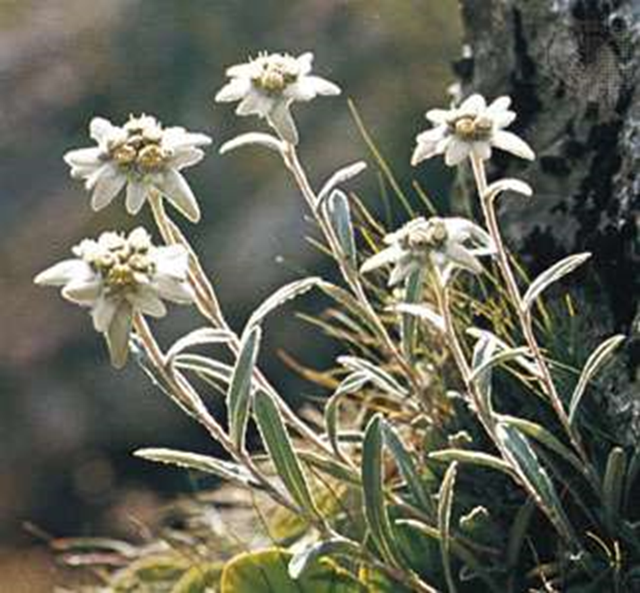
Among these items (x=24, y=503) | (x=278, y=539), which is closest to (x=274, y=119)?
(x=278, y=539)

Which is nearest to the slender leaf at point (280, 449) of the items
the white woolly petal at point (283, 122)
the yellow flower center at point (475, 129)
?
the white woolly petal at point (283, 122)

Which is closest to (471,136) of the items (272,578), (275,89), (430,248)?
(430,248)

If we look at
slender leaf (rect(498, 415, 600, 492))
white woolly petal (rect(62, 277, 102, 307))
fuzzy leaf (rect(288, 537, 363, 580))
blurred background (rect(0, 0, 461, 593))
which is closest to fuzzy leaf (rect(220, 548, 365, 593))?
fuzzy leaf (rect(288, 537, 363, 580))

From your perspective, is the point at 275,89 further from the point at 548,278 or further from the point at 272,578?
the point at 272,578

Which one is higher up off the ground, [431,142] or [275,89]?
[275,89]

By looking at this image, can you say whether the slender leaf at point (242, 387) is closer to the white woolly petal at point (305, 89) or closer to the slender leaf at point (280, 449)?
the slender leaf at point (280, 449)

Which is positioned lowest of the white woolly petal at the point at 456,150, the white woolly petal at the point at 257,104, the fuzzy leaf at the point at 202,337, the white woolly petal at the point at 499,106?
the fuzzy leaf at the point at 202,337

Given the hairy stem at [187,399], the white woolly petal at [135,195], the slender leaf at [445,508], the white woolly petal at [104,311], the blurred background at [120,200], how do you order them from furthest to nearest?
the blurred background at [120,200] → the slender leaf at [445,508] → the white woolly petal at [135,195] → the hairy stem at [187,399] → the white woolly petal at [104,311]

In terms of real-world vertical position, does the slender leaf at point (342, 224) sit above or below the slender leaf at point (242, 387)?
above

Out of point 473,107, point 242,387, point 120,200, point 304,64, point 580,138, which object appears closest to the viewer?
point 242,387
